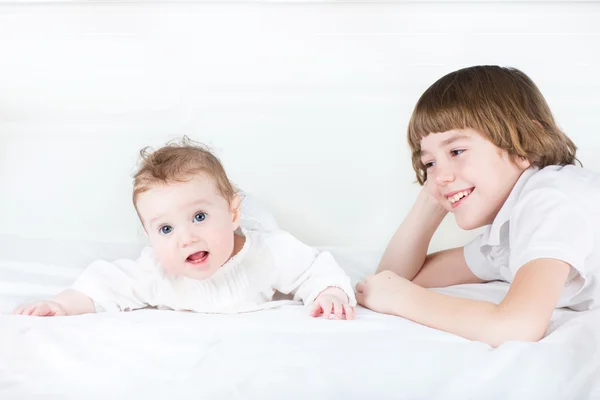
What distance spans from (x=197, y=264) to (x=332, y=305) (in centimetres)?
25

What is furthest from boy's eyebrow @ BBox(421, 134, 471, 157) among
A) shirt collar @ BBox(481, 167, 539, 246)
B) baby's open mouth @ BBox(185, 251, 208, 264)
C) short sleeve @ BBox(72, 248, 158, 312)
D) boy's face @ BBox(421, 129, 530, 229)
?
short sleeve @ BBox(72, 248, 158, 312)

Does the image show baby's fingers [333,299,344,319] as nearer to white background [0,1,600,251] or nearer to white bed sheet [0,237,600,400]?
white bed sheet [0,237,600,400]

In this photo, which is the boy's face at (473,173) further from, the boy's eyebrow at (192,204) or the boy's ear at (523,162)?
the boy's eyebrow at (192,204)

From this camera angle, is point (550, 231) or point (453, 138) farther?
point (453, 138)

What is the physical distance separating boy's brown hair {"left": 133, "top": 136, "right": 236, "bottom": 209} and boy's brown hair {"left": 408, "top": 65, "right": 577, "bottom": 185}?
0.39 meters

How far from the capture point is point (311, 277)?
1439 millimetres

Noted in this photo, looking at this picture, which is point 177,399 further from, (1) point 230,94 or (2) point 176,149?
(1) point 230,94

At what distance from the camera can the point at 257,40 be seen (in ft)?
8.42

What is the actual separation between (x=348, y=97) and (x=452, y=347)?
57.4 inches

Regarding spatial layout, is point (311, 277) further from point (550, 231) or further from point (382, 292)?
point (550, 231)

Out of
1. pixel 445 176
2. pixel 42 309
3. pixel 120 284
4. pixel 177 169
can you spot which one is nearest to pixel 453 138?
pixel 445 176

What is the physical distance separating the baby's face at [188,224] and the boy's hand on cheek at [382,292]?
0.87 feet

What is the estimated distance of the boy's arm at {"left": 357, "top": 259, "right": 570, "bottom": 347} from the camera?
1120mm

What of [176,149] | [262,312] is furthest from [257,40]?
[262,312]
